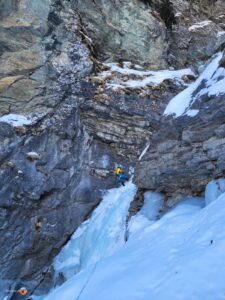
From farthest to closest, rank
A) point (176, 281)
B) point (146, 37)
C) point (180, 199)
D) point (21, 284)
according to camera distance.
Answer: point (146, 37) < point (21, 284) < point (180, 199) < point (176, 281)

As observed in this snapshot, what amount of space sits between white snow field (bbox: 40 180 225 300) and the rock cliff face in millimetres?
5630

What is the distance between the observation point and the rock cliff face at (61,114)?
1631cm

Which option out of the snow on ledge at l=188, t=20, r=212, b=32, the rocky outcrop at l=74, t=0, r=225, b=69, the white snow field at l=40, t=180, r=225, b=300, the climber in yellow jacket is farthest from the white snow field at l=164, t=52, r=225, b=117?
the snow on ledge at l=188, t=20, r=212, b=32

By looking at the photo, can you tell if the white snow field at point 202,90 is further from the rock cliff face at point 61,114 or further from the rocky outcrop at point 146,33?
the rocky outcrop at point 146,33

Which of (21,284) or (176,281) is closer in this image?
(176,281)

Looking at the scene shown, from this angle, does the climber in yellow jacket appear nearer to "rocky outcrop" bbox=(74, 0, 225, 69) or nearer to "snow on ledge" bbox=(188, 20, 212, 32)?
"rocky outcrop" bbox=(74, 0, 225, 69)

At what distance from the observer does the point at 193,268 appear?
4.65 metres

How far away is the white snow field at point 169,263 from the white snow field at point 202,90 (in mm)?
2426

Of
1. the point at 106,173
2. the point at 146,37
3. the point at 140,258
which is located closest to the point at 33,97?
the point at 106,173

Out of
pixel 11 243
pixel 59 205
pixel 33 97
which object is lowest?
pixel 11 243

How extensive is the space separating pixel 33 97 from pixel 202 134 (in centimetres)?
1025

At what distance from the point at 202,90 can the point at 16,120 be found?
9.38 meters

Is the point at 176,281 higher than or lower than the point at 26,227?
higher

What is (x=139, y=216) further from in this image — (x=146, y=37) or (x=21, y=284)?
(x=146, y=37)
